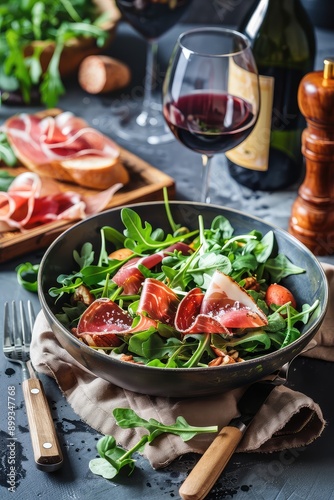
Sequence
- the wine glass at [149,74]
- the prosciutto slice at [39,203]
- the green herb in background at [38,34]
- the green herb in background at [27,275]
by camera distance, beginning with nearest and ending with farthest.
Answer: the green herb in background at [27,275] < the prosciutto slice at [39,203] < the wine glass at [149,74] < the green herb in background at [38,34]

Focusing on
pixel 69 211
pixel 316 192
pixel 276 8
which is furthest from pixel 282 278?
pixel 276 8

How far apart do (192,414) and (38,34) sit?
1134 mm

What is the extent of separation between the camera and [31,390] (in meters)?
0.95

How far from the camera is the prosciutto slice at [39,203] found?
1.33 m

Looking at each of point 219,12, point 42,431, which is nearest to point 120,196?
point 42,431

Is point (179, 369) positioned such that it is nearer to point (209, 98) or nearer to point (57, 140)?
point (209, 98)

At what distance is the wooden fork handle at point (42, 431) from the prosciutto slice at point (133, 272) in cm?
17

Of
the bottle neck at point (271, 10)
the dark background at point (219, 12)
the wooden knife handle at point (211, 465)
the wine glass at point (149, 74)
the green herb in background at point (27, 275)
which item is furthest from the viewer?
the dark background at point (219, 12)

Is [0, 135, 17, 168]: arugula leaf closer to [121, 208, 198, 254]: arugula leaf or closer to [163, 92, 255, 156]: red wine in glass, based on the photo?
[163, 92, 255, 156]: red wine in glass

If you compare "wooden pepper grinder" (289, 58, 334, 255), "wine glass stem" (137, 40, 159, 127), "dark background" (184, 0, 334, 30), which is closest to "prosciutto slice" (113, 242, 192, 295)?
"wooden pepper grinder" (289, 58, 334, 255)

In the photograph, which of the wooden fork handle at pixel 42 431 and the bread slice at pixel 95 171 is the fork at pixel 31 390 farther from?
the bread slice at pixel 95 171

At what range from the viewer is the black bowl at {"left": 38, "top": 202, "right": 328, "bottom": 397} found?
86 cm

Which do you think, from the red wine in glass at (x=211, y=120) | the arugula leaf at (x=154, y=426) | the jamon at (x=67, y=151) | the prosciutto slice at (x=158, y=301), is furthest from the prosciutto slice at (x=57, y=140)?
the arugula leaf at (x=154, y=426)

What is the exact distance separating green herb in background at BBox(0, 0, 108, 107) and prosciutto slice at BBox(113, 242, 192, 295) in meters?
0.75
